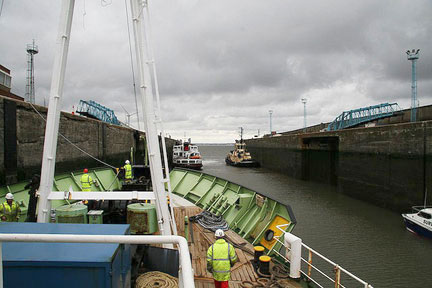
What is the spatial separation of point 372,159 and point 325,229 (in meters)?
8.20

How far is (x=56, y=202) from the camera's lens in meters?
8.09

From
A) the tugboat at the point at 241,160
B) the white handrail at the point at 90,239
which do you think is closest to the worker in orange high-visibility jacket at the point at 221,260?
the white handrail at the point at 90,239

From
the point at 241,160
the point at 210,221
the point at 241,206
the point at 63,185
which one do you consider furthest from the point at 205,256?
the point at 241,160

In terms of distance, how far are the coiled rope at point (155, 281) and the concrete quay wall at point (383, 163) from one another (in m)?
15.7

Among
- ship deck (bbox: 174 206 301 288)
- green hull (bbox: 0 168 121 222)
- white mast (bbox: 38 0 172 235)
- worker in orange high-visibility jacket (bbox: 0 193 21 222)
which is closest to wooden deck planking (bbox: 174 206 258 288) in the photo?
ship deck (bbox: 174 206 301 288)

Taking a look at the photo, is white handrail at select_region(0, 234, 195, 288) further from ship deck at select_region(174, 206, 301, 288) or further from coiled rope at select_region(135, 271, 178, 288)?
ship deck at select_region(174, 206, 301, 288)

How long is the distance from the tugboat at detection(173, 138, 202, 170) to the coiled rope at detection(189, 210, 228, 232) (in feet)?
98.1

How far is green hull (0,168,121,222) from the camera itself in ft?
24.5

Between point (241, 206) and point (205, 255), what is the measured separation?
2.61 m

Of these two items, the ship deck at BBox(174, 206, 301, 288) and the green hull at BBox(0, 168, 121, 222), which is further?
the green hull at BBox(0, 168, 121, 222)

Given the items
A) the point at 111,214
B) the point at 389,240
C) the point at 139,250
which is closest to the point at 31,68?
the point at 111,214

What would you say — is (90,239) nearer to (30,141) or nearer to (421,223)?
(30,141)

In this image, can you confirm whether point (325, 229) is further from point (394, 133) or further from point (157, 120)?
point (157, 120)

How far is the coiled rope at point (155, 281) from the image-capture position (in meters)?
3.81
